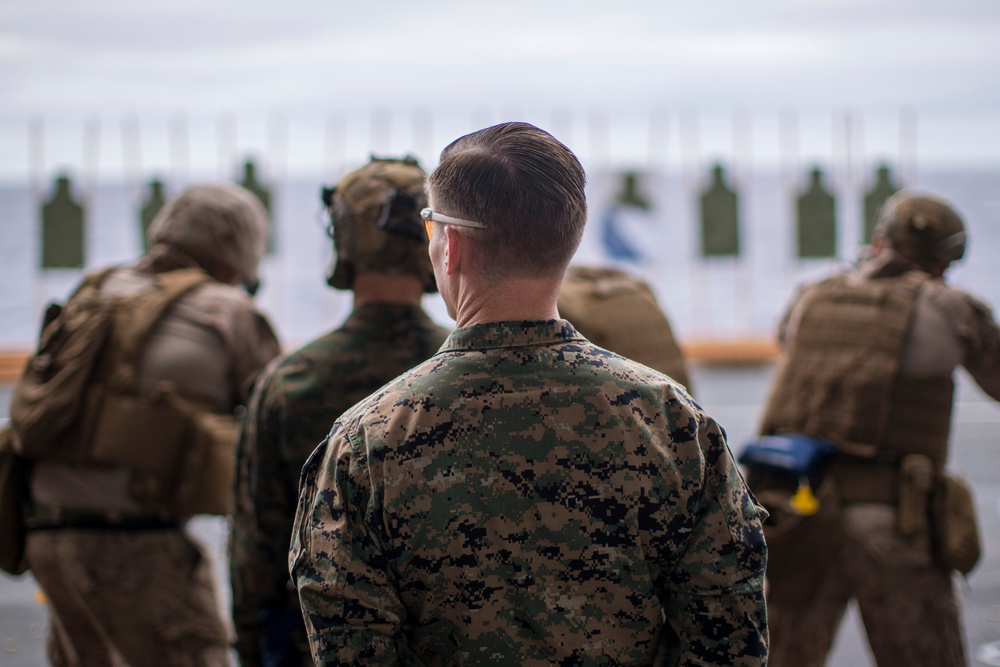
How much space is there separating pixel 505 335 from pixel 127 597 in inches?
69.7

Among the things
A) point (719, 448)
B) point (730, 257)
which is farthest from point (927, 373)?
point (730, 257)

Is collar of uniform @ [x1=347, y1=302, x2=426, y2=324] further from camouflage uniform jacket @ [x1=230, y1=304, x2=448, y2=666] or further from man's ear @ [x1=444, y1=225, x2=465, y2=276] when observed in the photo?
man's ear @ [x1=444, y1=225, x2=465, y2=276]

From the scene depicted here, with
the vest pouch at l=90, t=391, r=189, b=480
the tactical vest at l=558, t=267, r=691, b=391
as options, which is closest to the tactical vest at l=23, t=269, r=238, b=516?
the vest pouch at l=90, t=391, r=189, b=480

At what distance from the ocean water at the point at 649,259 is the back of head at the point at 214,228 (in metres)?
3.73

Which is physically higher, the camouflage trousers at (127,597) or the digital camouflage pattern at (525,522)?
the digital camouflage pattern at (525,522)

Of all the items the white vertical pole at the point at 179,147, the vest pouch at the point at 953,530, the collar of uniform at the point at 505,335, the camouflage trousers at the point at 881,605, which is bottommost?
the camouflage trousers at the point at 881,605

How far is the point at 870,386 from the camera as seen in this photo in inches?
122

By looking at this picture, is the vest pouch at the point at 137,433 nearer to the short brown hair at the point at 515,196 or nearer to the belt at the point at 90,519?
the belt at the point at 90,519

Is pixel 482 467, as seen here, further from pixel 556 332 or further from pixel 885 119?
pixel 885 119

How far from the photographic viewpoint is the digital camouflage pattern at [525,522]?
53.3 inches

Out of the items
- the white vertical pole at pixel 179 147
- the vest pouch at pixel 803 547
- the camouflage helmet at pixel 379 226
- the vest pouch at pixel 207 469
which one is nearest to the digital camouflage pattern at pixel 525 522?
the camouflage helmet at pixel 379 226

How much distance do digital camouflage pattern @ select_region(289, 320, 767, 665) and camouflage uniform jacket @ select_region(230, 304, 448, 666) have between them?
660mm

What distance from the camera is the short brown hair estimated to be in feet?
4.44

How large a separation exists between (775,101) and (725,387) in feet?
9.47
